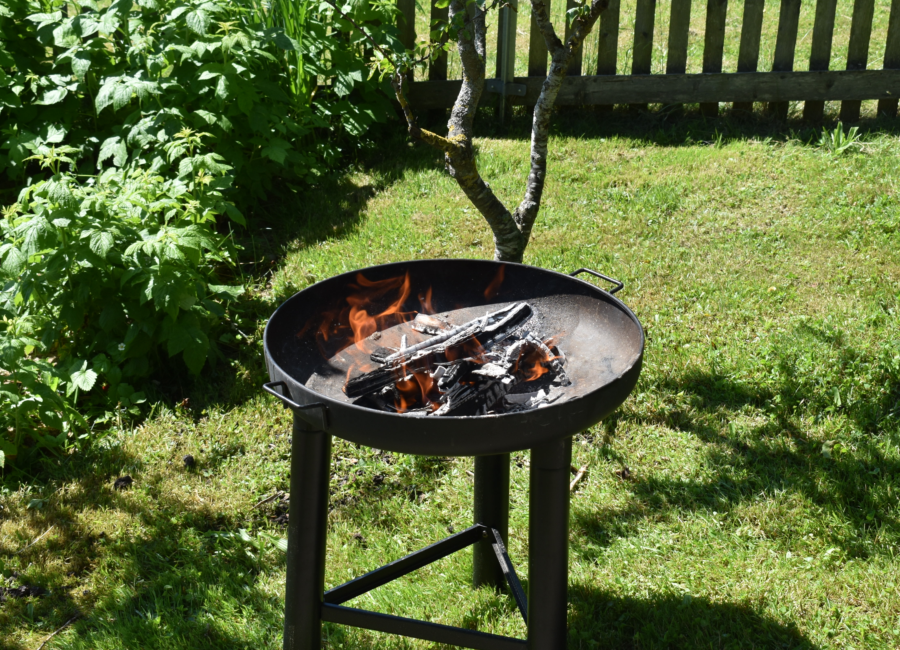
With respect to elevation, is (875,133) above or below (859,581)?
above

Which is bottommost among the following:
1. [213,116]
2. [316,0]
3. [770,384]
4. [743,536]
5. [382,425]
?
[743,536]

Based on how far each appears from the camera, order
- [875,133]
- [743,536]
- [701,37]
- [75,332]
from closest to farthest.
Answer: [743,536], [75,332], [875,133], [701,37]

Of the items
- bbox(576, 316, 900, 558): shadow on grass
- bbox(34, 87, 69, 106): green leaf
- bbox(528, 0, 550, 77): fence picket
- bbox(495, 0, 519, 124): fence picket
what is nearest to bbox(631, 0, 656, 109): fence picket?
bbox(528, 0, 550, 77): fence picket

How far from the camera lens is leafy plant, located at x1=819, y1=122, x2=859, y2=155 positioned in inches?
212

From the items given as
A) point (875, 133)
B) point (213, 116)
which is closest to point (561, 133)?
point (875, 133)

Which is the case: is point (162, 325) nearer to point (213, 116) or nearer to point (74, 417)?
point (74, 417)

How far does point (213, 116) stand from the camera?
432cm

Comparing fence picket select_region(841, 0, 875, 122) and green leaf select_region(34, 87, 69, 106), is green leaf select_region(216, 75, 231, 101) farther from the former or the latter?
fence picket select_region(841, 0, 875, 122)

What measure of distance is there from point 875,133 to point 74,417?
220 inches

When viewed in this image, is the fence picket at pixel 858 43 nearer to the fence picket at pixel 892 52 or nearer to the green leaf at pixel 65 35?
the fence picket at pixel 892 52

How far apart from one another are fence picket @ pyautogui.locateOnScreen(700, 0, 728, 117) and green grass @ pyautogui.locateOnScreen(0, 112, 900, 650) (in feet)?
5.30

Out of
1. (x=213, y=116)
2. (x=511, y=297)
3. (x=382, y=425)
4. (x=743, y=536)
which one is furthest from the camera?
(x=213, y=116)

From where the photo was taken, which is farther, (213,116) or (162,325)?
(213,116)

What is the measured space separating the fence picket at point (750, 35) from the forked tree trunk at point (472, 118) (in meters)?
3.58
